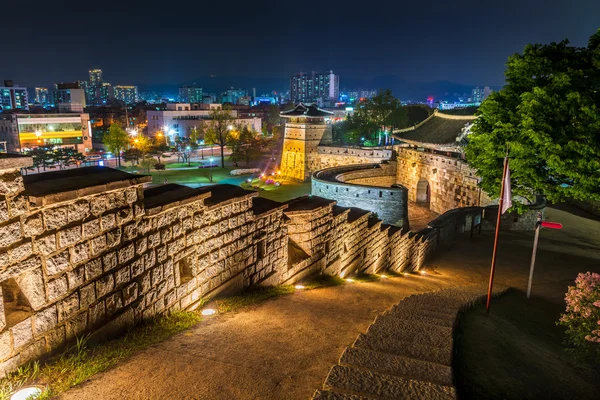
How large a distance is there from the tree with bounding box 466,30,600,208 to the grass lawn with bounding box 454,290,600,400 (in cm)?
605

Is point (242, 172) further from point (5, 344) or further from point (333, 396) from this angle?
point (333, 396)

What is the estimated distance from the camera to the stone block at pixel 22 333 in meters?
4.05

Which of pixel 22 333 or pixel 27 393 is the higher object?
pixel 22 333

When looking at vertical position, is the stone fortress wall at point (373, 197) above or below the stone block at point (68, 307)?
below

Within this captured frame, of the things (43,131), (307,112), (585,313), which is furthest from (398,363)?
(43,131)

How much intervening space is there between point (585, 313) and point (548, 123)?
26.1ft

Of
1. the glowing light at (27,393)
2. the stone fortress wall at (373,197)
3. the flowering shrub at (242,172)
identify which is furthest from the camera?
the flowering shrub at (242,172)

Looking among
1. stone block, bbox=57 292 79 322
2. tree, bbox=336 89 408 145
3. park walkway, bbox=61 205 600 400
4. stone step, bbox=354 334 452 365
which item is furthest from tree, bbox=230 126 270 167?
stone step, bbox=354 334 452 365

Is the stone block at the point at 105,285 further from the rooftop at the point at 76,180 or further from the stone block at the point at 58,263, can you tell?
the rooftop at the point at 76,180

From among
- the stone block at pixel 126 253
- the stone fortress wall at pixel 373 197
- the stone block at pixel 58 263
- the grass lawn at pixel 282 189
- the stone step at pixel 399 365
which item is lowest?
the grass lawn at pixel 282 189

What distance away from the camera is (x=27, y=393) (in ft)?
12.6

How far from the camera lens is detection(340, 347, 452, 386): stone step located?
3885 millimetres

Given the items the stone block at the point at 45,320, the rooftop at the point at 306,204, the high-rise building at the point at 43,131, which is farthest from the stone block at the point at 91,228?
the high-rise building at the point at 43,131

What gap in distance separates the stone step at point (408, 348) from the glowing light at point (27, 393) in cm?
313
